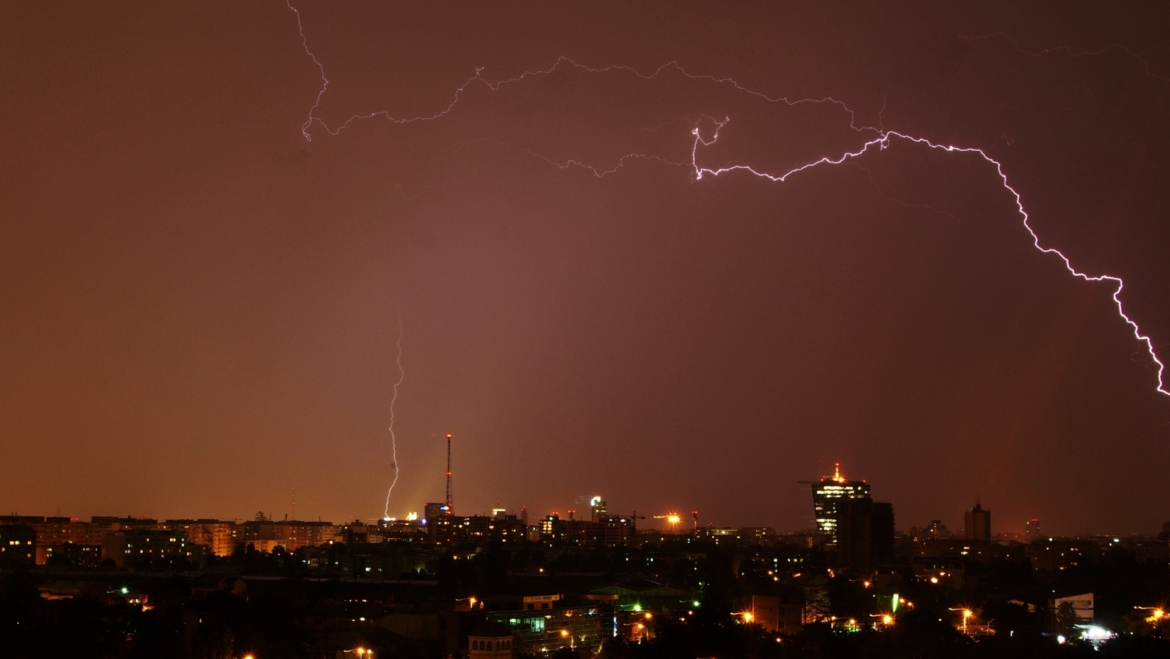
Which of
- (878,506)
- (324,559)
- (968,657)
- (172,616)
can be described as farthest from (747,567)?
(172,616)

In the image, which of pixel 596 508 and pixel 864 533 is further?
pixel 596 508

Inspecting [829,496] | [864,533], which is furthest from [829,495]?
[864,533]

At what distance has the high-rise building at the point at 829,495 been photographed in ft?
258

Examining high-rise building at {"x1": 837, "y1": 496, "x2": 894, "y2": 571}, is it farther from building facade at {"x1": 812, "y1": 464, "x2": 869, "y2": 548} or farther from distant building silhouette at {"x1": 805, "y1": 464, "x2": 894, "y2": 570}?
building facade at {"x1": 812, "y1": 464, "x2": 869, "y2": 548}

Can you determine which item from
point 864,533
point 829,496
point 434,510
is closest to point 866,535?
point 864,533

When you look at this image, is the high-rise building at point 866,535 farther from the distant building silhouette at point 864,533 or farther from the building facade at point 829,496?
the building facade at point 829,496

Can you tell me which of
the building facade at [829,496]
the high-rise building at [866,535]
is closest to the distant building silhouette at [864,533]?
the high-rise building at [866,535]

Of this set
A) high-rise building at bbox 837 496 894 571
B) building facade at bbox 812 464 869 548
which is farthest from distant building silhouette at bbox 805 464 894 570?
building facade at bbox 812 464 869 548

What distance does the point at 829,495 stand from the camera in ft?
260

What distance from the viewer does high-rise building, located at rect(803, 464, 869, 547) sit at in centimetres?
7862

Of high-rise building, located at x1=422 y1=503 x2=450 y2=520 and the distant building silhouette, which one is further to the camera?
high-rise building, located at x1=422 y1=503 x2=450 y2=520

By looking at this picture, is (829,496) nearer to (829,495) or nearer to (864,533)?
(829,495)

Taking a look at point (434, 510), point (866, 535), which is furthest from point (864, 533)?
point (434, 510)

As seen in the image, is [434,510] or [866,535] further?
[434,510]
